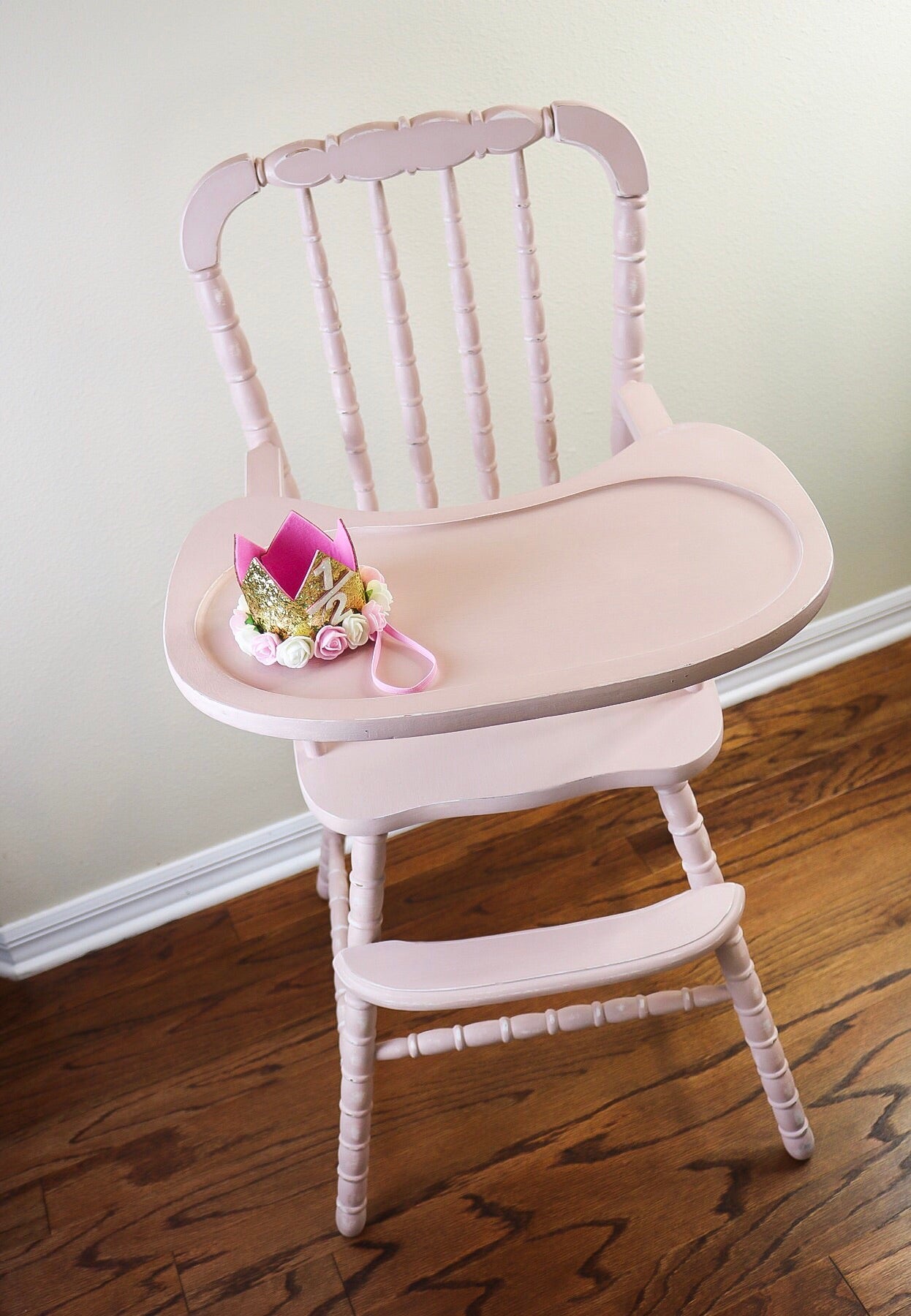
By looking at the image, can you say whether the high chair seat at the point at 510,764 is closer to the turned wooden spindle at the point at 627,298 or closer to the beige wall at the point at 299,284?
the turned wooden spindle at the point at 627,298

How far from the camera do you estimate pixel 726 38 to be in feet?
4.09

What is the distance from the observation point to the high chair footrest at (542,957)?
2.96 ft

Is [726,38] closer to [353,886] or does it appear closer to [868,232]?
[868,232]

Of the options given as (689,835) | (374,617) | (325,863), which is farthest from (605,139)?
(325,863)

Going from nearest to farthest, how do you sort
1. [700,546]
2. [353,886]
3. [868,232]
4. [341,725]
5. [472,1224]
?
[341,725]
[700,546]
[353,886]
[472,1224]
[868,232]

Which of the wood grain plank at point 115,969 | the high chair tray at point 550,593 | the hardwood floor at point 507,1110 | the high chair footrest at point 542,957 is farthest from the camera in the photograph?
the wood grain plank at point 115,969

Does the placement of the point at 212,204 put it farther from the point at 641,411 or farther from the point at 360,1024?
the point at 360,1024

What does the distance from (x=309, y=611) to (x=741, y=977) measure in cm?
58

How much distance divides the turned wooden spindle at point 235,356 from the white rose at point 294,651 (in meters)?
0.35

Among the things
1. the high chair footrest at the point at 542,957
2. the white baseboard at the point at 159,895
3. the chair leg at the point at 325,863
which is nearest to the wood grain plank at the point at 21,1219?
the white baseboard at the point at 159,895

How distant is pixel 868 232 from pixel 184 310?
3.05ft

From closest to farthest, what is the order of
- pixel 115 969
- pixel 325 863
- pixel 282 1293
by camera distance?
pixel 282 1293
pixel 325 863
pixel 115 969

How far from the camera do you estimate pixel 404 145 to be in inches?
37.4

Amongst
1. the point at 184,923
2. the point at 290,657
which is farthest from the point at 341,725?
the point at 184,923
